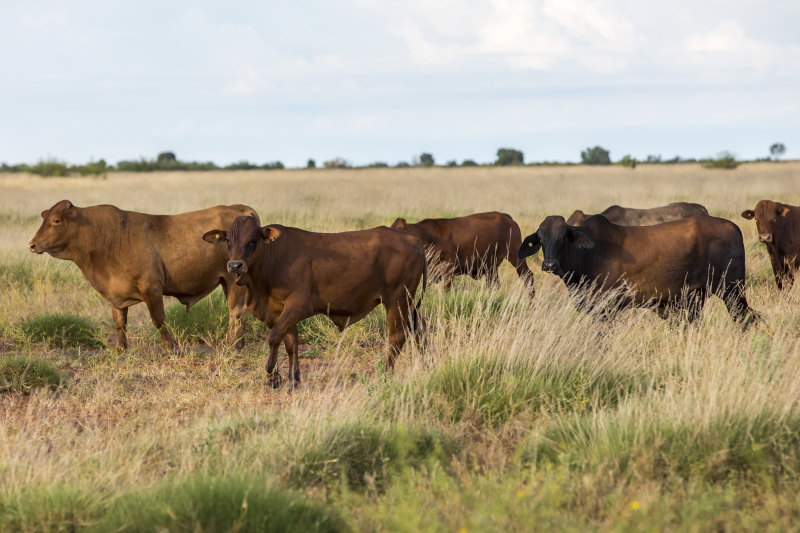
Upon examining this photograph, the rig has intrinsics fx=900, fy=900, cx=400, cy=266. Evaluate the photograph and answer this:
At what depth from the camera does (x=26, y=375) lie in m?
7.71

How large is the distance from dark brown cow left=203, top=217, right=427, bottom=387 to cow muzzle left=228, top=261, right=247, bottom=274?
0.16 meters

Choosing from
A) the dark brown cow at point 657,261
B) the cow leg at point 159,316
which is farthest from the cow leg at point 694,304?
the cow leg at point 159,316

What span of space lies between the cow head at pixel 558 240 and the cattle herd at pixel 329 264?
0.04 feet

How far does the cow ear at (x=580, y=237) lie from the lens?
8.46 meters

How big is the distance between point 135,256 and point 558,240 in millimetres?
4255

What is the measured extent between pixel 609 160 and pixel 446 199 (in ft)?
170

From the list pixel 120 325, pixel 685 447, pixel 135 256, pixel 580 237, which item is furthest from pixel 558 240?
pixel 120 325

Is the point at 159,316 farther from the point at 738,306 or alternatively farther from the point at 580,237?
the point at 738,306

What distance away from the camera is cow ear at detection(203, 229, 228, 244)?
7570mm

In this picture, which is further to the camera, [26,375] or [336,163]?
[336,163]

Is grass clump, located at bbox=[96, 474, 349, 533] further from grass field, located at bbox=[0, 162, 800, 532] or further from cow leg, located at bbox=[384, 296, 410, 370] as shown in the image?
cow leg, located at bbox=[384, 296, 410, 370]

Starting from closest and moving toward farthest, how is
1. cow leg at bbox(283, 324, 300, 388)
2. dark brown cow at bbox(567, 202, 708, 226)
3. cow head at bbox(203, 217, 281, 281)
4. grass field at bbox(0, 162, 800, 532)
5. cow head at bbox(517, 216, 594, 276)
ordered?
grass field at bbox(0, 162, 800, 532) → cow head at bbox(203, 217, 281, 281) → cow leg at bbox(283, 324, 300, 388) → cow head at bbox(517, 216, 594, 276) → dark brown cow at bbox(567, 202, 708, 226)

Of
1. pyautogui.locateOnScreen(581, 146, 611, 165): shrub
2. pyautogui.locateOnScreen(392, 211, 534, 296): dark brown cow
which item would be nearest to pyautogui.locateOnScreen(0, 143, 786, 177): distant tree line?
pyautogui.locateOnScreen(581, 146, 611, 165): shrub

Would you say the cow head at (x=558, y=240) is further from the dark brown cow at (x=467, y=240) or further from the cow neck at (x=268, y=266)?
the dark brown cow at (x=467, y=240)
